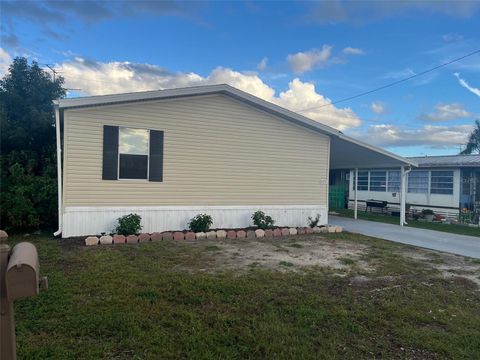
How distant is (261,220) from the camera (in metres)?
10.4

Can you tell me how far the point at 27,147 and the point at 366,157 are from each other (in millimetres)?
11290

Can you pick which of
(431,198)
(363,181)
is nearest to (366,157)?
(431,198)

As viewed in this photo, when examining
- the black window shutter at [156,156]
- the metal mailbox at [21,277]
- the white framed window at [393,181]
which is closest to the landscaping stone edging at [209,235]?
the black window shutter at [156,156]

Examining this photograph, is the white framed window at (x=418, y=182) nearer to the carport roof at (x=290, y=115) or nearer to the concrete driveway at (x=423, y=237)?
the carport roof at (x=290, y=115)

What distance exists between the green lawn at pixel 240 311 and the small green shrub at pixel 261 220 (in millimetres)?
3493

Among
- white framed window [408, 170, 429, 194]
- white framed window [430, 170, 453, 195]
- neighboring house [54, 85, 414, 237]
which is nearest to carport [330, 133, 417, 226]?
neighboring house [54, 85, 414, 237]

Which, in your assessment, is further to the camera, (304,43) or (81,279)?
(304,43)

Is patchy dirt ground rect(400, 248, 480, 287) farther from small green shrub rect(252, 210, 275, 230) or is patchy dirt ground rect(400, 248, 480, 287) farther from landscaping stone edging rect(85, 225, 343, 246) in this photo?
small green shrub rect(252, 210, 275, 230)

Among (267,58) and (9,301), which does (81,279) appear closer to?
(9,301)

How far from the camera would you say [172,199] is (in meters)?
9.64

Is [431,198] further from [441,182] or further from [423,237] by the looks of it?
[423,237]

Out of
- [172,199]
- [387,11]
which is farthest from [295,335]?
[387,11]

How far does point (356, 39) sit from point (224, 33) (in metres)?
5.28

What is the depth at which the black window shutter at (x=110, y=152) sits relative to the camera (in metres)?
8.83
